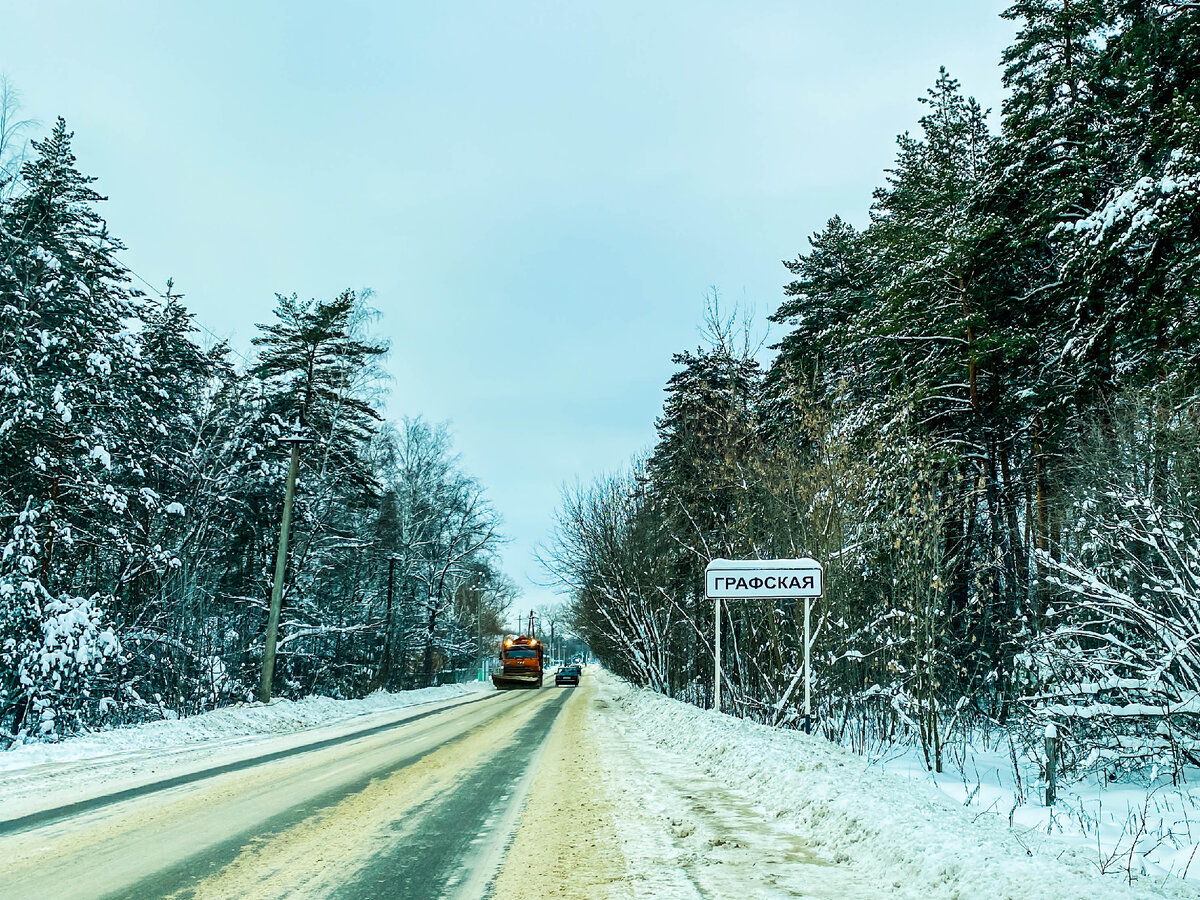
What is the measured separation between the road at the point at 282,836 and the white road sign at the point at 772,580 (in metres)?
→ 4.28

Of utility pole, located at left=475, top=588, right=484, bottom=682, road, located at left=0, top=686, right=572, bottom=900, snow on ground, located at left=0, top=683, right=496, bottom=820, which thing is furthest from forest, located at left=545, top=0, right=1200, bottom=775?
utility pole, located at left=475, top=588, right=484, bottom=682

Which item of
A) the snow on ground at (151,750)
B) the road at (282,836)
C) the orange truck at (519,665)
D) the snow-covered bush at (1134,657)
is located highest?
the snow-covered bush at (1134,657)

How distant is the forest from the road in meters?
6.67

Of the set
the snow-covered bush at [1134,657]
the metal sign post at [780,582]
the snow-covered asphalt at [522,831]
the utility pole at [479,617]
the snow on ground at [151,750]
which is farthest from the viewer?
the utility pole at [479,617]

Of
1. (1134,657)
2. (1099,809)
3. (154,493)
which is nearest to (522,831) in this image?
(1099,809)

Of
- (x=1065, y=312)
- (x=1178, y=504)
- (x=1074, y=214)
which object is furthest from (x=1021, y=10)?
(x=1178, y=504)

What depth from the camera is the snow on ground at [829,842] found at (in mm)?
4328

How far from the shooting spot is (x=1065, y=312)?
1716 centimetres

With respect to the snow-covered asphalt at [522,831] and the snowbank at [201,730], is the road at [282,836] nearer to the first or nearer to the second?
the snow-covered asphalt at [522,831]

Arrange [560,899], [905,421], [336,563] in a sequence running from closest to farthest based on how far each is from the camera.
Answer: [560,899], [905,421], [336,563]

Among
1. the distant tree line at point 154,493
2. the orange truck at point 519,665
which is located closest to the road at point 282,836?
the distant tree line at point 154,493

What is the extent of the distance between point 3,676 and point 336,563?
16.9m

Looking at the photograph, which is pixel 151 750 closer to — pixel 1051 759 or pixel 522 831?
pixel 522 831

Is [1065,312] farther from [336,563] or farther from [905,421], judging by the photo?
[336,563]
